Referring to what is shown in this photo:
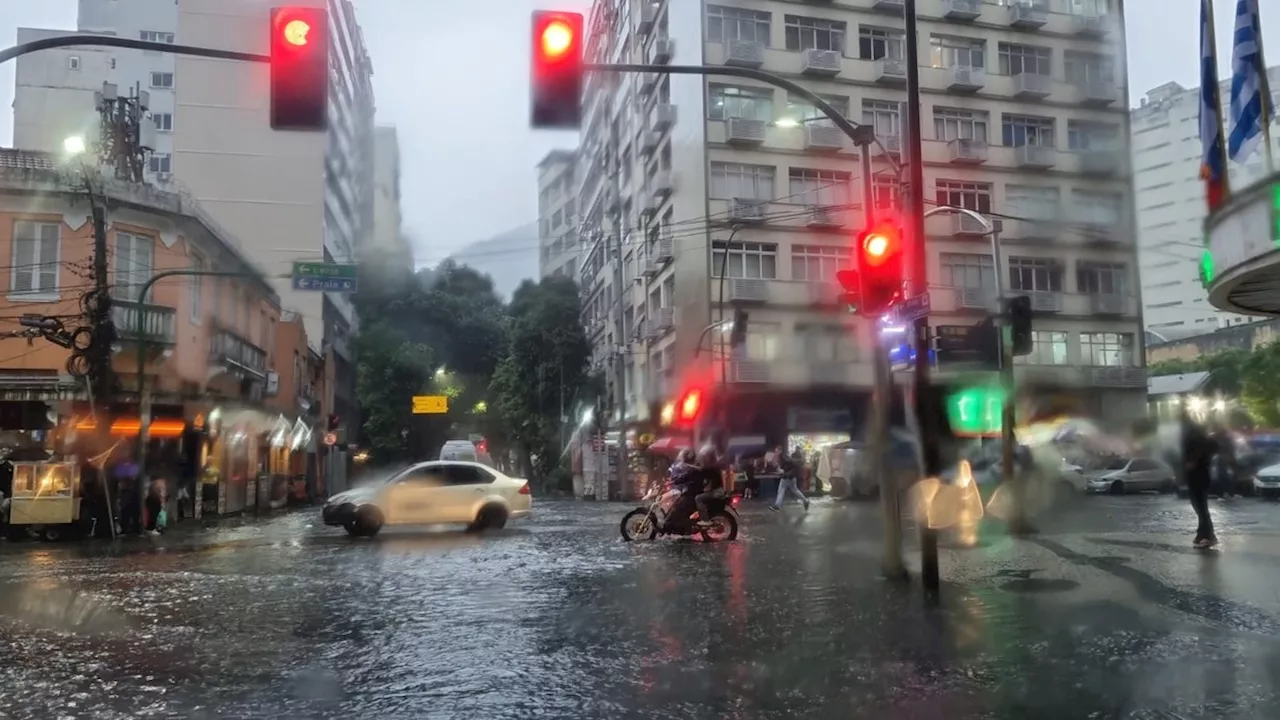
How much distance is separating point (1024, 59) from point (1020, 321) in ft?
97.4

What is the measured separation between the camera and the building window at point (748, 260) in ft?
126

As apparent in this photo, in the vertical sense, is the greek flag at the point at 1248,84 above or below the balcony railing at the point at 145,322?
above

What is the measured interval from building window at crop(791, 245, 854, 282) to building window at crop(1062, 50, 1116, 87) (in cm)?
1018

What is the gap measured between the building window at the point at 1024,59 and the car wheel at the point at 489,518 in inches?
1216

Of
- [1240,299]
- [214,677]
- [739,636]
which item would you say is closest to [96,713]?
[214,677]

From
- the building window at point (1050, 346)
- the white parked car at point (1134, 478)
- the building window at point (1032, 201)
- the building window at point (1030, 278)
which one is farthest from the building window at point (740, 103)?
the white parked car at point (1134, 478)

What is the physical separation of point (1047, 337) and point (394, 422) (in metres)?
32.0

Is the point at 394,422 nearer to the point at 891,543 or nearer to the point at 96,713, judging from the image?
the point at 891,543

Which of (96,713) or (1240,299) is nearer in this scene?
(96,713)

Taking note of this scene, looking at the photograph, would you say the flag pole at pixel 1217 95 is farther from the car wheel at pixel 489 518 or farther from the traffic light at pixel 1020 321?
the car wheel at pixel 489 518

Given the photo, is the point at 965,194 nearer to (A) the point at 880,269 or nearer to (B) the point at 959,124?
(B) the point at 959,124

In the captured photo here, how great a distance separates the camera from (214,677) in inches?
281

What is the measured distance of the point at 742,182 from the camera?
128 feet

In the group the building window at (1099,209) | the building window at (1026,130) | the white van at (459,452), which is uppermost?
the building window at (1026,130)
